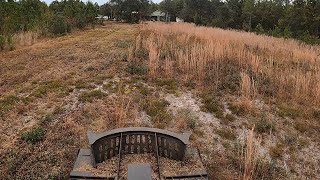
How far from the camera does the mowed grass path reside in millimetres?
3205

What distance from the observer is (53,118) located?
421 centimetres

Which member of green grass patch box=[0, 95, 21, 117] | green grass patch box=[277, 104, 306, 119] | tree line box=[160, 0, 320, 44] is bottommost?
green grass patch box=[277, 104, 306, 119]

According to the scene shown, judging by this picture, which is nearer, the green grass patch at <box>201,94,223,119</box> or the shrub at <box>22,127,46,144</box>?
the shrub at <box>22,127,46,144</box>

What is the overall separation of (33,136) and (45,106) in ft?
3.40

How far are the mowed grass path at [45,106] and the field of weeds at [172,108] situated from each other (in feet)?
0.05

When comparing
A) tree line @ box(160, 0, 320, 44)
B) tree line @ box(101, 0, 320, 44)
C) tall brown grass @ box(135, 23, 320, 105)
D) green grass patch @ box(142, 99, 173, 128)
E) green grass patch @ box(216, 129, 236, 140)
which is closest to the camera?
green grass patch @ box(216, 129, 236, 140)

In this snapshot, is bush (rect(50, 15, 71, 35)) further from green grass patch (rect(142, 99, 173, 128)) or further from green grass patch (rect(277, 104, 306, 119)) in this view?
green grass patch (rect(277, 104, 306, 119))

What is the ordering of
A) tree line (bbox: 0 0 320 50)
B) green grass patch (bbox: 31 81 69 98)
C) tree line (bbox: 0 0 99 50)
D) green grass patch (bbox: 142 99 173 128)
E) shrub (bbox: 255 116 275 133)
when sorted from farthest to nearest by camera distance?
tree line (bbox: 0 0 320 50) → tree line (bbox: 0 0 99 50) → green grass patch (bbox: 31 81 69 98) → green grass patch (bbox: 142 99 173 128) → shrub (bbox: 255 116 275 133)

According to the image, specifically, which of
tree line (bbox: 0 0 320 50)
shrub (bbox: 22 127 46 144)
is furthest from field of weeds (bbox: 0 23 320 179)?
tree line (bbox: 0 0 320 50)

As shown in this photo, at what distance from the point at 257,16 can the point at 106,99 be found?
26044 millimetres

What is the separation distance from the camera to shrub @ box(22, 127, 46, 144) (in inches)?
142

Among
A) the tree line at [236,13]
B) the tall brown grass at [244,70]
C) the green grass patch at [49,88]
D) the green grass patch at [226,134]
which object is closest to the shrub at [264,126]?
the green grass patch at [226,134]

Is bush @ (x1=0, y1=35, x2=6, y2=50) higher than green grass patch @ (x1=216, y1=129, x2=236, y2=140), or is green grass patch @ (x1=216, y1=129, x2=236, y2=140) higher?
bush @ (x1=0, y1=35, x2=6, y2=50)

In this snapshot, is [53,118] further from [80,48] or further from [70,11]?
[70,11]
